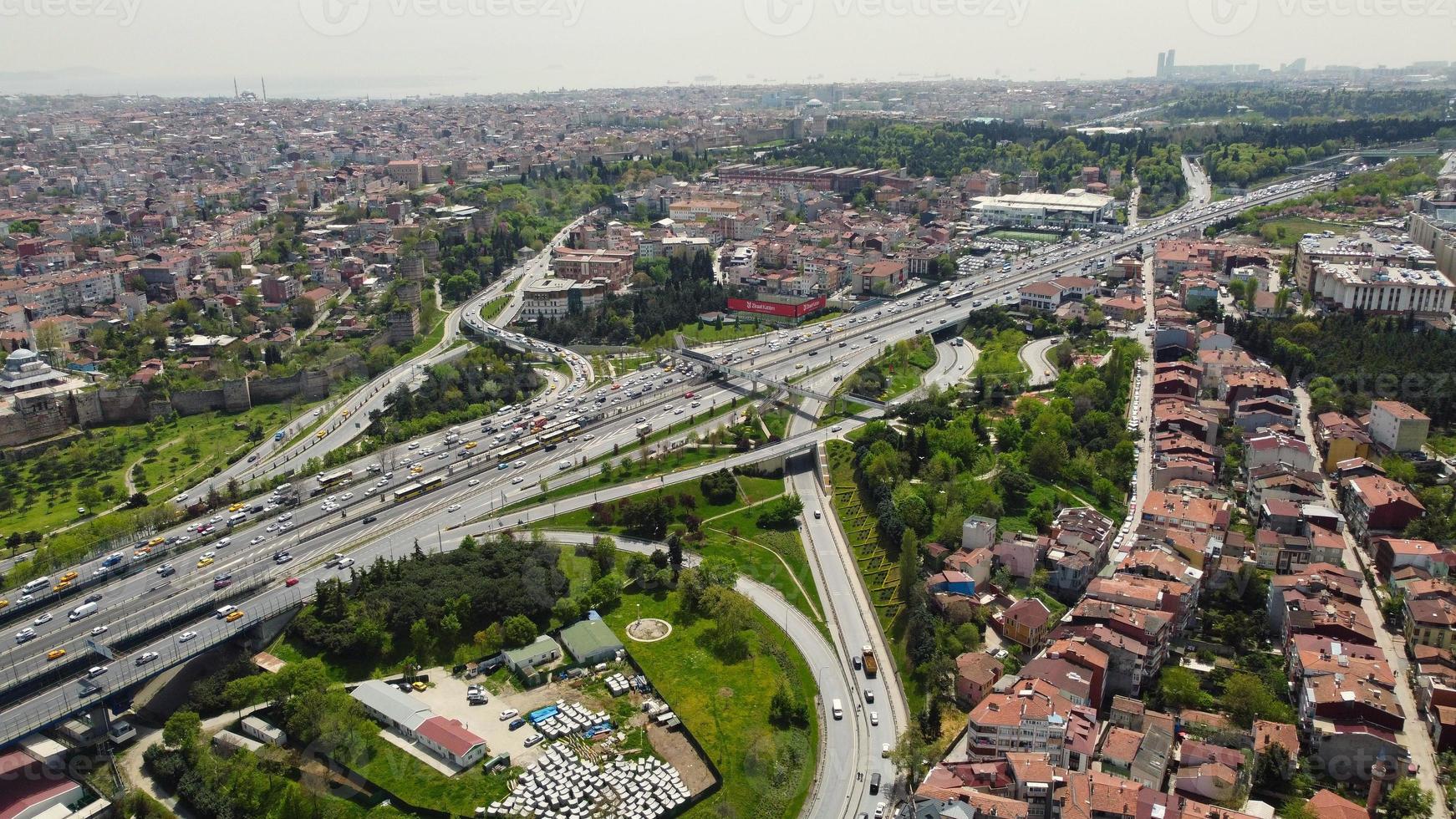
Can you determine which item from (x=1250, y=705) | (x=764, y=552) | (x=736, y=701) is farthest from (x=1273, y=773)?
(x=764, y=552)

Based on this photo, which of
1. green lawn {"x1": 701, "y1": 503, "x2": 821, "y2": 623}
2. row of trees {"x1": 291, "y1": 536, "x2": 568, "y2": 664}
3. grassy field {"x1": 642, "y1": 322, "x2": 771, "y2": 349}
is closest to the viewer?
row of trees {"x1": 291, "y1": 536, "x2": 568, "y2": 664}

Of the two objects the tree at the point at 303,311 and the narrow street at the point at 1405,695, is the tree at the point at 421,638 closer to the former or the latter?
the narrow street at the point at 1405,695

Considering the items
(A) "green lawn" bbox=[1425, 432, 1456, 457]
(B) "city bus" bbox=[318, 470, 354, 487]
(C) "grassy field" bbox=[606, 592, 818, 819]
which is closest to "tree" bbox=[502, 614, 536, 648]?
(C) "grassy field" bbox=[606, 592, 818, 819]

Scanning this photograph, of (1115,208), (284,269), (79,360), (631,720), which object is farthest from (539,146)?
(631,720)

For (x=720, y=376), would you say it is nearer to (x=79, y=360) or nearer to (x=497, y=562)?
(x=497, y=562)

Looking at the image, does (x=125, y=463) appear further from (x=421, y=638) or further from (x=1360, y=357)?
(x=1360, y=357)

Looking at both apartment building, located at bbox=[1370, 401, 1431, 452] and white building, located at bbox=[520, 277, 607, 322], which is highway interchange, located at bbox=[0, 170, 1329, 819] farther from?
apartment building, located at bbox=[1370, 401, 1431, 452]
